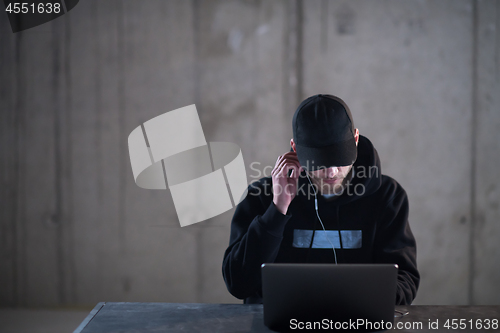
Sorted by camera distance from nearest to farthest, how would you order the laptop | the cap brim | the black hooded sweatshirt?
the laptop < the cap brim < the black hooded sweatshirt

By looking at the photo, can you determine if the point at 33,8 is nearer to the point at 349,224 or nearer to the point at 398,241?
the point at 349,224

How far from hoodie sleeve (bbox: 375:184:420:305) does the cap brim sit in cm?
32

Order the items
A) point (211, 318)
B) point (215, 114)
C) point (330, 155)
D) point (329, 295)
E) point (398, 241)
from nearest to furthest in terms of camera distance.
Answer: point (329, 295), point (211, 318), point (330, 155), point (398, 241), point (215, 114)

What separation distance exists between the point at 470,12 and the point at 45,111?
3227 mm

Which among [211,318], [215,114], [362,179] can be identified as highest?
[215,114]

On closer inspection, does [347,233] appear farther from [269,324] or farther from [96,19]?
[96,19]

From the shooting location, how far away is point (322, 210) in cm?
151

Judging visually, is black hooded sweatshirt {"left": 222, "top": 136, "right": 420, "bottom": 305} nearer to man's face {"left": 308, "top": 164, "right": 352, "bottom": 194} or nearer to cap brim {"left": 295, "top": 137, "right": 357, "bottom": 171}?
man's face {"left": 308, "top": 164, "right": 352, "bottom": 194}

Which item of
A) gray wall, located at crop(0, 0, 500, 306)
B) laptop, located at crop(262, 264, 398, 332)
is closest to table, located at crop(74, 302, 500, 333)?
laptop, located at crop(262, 264, 398, 332)

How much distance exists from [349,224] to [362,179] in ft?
0.63

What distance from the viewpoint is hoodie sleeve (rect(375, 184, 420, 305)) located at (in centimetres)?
138

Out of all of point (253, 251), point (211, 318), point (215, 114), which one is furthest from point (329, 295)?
point (215, 114)

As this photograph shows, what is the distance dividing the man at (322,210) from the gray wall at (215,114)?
123 centimetres

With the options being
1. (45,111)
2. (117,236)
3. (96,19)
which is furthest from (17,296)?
(96,19)
